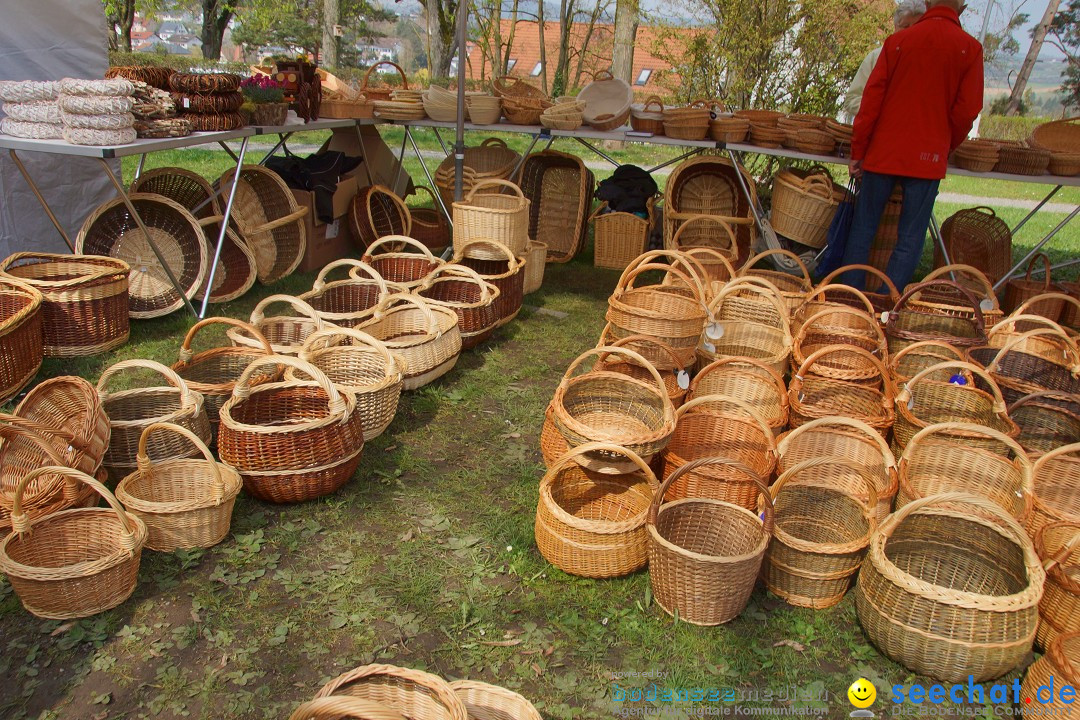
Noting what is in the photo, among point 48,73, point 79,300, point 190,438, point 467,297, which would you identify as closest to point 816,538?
point 190,438

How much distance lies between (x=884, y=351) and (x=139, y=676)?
3.58 metres

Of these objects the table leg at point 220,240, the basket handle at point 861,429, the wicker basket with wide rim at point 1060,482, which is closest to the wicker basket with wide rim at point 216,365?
the table leg at point 220,240

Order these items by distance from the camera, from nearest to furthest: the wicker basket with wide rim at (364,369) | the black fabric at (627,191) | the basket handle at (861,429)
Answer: the basket handle at (861,429)
the wicker basket with wide rim at (364,369)
the black fabric at (627,191)

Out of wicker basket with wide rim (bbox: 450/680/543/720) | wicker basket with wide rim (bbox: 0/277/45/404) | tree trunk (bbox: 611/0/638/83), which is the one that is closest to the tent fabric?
wicker basket with wide rim (bbox: 0/277/45/404)

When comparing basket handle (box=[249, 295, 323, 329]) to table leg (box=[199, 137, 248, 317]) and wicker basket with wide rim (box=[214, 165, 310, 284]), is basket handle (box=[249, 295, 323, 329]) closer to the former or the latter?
table leg (box=[199, 137, 248, 317])

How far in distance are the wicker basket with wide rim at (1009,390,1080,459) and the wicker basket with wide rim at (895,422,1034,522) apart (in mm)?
337

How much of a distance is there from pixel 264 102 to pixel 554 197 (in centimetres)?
266

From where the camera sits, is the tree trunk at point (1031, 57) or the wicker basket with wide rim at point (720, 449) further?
the tree trunk at point (1031, 57)

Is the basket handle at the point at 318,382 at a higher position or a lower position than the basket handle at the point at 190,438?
higher

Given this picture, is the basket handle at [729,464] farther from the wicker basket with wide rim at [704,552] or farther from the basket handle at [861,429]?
the basket handle at [861,429]

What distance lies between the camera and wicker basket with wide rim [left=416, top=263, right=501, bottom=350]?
4617 millimetres

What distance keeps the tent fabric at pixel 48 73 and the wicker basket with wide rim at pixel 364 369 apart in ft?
9.79

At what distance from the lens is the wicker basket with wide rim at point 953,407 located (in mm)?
3441

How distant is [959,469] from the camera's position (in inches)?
132
